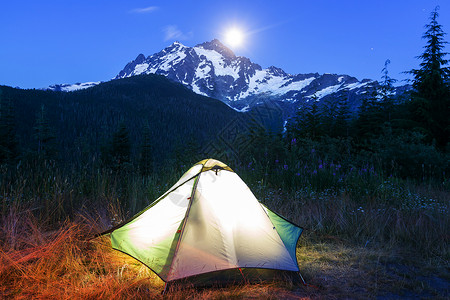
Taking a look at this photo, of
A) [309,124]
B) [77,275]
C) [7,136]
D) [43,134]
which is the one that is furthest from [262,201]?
[43,134]

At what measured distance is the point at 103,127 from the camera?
8406cm

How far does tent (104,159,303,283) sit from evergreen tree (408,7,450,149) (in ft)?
54.7

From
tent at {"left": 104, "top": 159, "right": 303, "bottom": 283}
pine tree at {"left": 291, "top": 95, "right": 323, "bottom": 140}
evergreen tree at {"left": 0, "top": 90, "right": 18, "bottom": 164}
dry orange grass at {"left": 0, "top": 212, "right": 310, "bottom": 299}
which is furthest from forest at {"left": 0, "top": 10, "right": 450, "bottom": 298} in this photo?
evergreen tree at {"left": 0, "top": 90, "right": 18, "bottom": 164}

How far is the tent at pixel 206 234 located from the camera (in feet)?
8.66

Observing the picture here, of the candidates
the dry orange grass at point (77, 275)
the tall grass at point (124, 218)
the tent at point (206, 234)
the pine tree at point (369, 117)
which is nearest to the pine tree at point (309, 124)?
the pine tree at point (369, 117)

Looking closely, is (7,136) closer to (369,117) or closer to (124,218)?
(124,218)

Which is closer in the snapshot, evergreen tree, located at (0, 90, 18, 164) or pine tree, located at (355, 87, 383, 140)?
pine tree, located at (355, 87, 383, 140)

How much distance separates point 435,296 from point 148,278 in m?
2.92

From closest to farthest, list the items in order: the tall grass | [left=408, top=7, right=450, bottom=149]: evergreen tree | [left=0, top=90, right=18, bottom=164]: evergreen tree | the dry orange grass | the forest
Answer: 1. the dry orange grass
2. the tall grass
3. the forest
4. [left=408, top=7, right=450, bottom=149]: evergreen tree
5. [left=0, top=90, right=18, bottom=164]: evergreen tree

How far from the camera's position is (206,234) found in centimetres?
278

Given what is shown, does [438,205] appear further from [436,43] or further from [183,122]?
[183,122]

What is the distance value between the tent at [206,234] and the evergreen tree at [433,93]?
656 inches

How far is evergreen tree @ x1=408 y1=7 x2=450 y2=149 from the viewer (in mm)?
15328

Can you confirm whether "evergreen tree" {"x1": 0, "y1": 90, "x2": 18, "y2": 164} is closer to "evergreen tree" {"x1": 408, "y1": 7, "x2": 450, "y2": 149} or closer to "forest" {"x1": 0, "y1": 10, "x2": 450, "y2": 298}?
"forest" {"x1": 0, "y1": 10, "x2": 450, "y2": 298}
